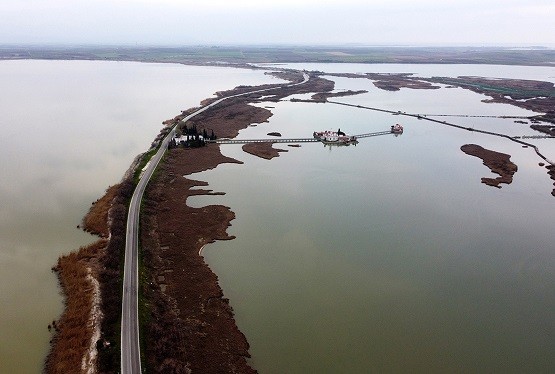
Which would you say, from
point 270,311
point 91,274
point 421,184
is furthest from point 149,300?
point 421,184

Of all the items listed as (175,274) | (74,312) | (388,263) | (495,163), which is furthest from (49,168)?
(495,163)

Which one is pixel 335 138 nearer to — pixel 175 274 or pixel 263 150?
pixel 263 150

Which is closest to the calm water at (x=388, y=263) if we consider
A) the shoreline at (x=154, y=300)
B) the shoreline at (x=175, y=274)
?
the shoreline at (x=175, y=274)

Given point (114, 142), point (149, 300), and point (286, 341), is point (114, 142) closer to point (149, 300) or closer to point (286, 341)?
point (149, 300)

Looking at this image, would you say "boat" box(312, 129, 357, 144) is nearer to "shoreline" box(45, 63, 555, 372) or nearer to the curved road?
"shoreline" box(45, 63, 555, 372)

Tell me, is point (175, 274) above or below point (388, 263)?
below

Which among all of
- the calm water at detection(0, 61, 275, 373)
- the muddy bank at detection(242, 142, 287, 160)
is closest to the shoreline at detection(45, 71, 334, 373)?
the calm water at detection(0, 61, 275, 373)
